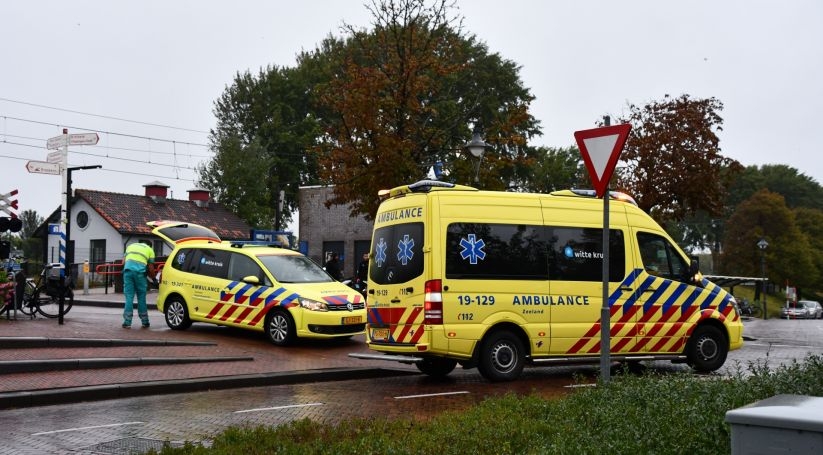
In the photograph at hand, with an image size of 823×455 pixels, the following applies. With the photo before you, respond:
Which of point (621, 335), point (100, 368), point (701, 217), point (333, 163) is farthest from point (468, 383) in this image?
point (701, 217)

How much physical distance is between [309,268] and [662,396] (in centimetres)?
1100

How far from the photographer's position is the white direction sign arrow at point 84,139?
17516 mm

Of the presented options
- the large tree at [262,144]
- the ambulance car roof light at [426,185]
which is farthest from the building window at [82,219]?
the ambulance car roof light at [426,185]

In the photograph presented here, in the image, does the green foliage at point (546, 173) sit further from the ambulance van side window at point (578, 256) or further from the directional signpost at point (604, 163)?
the directional signpost at point (604, 163)

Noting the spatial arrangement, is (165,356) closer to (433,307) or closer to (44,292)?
(433,307)

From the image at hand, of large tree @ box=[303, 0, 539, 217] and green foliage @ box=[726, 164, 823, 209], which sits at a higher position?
green foliage @ box=[726, 164, 823, 209]

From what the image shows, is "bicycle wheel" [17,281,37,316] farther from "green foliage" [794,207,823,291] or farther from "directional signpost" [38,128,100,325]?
"green foliage" [794,207,823,291]

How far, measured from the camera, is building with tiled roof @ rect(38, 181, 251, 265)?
4856 cm

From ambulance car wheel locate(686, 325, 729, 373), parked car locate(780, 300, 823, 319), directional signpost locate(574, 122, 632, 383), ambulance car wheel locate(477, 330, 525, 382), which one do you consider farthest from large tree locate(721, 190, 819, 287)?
directional signpost locate(574, 122, 632, 383)

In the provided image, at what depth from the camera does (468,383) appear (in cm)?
1214

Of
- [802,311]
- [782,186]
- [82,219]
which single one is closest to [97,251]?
[82,219]

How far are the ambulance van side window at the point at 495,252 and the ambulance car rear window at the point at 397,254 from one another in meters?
0.42

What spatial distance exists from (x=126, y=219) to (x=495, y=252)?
40984 millimetres

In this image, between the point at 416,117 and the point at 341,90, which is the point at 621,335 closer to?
the point at 416,117
